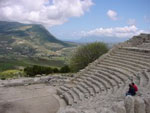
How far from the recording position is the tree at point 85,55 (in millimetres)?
24931

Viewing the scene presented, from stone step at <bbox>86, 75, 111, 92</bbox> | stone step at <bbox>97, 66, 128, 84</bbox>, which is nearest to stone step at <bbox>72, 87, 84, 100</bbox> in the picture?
stone step at <bbox>86, 75, 111, 92</bbox>

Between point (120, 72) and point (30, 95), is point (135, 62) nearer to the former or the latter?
point (120, 72)

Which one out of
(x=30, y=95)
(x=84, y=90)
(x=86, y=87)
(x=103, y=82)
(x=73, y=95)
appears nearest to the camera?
(x=103, y=82)

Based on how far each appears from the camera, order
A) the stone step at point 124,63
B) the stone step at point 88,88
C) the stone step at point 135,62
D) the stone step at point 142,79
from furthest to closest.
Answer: the stone step at point 124,63 → the stone step at point 135,62 → the stone step at point 88,88 → the stone step at point 142,79

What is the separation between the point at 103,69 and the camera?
1727cm

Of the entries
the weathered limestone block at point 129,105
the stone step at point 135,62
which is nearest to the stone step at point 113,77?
the stone step at point 135,62

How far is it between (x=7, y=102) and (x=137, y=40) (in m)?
16.0

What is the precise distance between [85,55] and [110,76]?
10486mm

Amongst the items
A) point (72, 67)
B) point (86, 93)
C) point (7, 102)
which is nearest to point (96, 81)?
point (86, 93)

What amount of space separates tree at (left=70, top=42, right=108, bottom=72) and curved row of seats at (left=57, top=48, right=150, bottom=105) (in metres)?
5.51

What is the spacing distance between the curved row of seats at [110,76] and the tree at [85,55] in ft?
18.1

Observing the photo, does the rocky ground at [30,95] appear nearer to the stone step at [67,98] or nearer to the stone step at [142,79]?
the stone step at [67,98]

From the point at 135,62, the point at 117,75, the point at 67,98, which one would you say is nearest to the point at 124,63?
the point at 135,62

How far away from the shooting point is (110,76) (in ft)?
48.3
